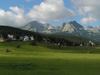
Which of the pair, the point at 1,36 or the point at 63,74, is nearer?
the point at 63,74

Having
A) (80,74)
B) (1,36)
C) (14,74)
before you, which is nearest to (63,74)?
(80,74)

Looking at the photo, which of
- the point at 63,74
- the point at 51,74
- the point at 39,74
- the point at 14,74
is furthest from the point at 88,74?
the point at 14,74

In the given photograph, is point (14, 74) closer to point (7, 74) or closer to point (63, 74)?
point (7, 74)

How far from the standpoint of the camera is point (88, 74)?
1631 centimetres

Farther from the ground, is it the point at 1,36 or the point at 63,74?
the point at 1,36

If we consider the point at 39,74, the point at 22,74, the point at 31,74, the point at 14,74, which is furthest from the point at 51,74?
the point at 14,74

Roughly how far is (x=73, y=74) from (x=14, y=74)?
8.70 metres

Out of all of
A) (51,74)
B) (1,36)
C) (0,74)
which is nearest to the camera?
(0,74)

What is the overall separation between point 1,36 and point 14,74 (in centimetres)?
16368

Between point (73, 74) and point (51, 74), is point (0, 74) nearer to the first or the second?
point (51, 74)

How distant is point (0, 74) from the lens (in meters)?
14.5

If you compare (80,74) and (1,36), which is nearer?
(80,74)

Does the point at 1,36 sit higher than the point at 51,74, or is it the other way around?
the point at 1,36

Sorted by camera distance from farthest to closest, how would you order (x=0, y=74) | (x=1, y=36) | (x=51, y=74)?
(x=1, y=36) → (x=51, y=74) → (x=0, y=74)
